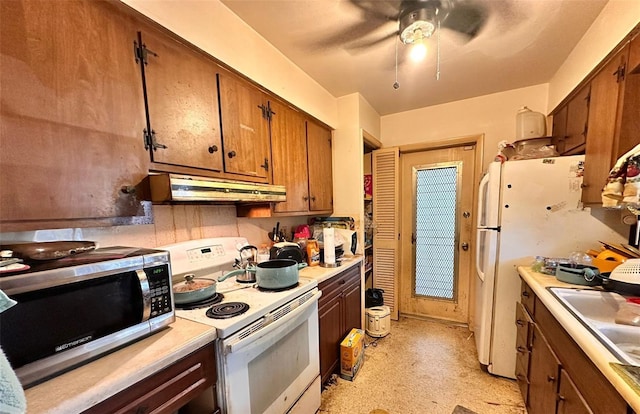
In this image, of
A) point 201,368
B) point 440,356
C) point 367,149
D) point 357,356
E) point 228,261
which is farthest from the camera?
point 367,149

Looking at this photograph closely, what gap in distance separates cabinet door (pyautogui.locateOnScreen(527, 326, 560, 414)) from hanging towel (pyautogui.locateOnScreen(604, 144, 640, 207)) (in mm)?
769

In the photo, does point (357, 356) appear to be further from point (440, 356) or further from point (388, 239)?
point (388, 239)

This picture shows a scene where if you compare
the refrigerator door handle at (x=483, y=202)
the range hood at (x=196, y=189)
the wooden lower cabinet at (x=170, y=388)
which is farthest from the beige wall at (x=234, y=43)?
the refrigerator door handle at (x=483, y=202)

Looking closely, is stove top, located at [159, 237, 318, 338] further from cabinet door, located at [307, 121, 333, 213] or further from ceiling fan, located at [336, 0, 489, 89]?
ceiling fan, located at [336, 0, 489, 89]

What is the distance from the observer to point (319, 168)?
236cm

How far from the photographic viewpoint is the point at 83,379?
26.4 inches

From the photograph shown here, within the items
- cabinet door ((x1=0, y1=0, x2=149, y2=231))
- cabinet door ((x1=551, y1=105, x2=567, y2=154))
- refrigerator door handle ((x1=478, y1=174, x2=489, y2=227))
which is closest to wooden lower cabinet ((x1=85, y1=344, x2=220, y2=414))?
cabinet door ((x1=0, y1=0, x2=149, y2=231))

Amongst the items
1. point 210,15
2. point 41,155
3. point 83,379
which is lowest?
point 83,379

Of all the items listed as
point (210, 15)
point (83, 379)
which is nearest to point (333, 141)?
point (210, 15)

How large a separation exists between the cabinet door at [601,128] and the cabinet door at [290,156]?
190cm

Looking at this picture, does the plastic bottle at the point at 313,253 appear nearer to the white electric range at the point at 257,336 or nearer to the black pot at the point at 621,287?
the white electric range at the point at 257,336

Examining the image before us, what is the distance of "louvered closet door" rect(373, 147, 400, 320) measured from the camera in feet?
9.39

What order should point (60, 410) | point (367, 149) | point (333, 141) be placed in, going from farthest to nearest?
1. point (367, 149)
2. point (333, 141)
3. point (60, 410)

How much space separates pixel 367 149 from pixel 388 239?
1162 millimetres
